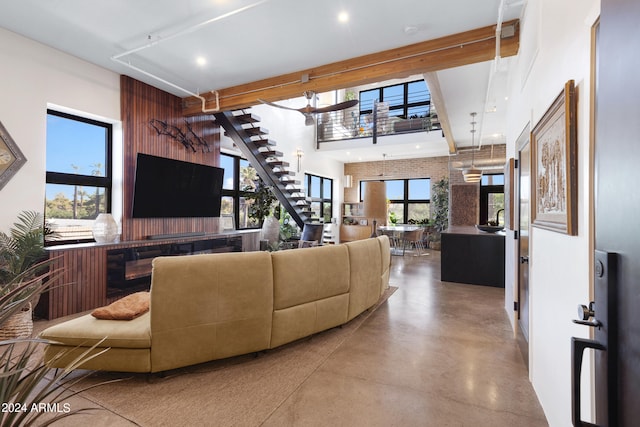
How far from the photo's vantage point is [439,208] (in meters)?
10.2

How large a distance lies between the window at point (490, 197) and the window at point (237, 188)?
6814mm

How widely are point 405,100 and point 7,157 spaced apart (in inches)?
364

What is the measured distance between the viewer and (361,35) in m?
3.67

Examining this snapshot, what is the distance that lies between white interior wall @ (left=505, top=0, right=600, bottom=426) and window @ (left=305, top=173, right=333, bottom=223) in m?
7.66

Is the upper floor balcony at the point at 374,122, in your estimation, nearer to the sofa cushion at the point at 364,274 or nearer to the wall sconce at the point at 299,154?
the wall sconce at the point at 299,154

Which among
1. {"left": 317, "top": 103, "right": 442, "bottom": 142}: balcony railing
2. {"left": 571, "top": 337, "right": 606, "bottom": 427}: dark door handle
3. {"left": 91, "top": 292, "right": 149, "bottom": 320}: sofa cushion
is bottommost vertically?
{"left": 91, "top": 292, "right": 149, "bottom": 320}: sofa cushion

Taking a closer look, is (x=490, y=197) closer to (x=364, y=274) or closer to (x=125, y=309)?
(x=364, y=274)

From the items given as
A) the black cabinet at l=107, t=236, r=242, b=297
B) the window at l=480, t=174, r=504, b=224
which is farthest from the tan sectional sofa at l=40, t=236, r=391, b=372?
the window at l=480, t=174, r=504, b=224

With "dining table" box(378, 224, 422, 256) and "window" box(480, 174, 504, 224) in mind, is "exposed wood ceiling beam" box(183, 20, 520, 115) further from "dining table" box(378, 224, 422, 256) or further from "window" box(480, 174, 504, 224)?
"window" box(480, 174, 504, 224)

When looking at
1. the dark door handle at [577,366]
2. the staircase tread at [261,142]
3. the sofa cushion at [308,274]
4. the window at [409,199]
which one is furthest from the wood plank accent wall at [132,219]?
the window at [409,199]

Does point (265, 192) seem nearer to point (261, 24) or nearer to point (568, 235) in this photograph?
point (261, 24)

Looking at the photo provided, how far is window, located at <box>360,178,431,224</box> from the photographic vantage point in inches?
429

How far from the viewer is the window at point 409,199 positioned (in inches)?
429

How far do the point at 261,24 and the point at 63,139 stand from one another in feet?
10.6
